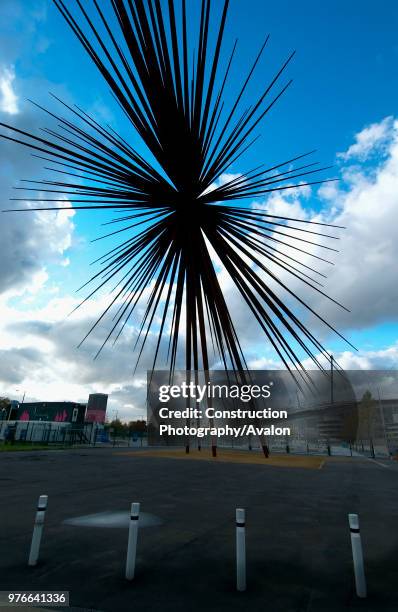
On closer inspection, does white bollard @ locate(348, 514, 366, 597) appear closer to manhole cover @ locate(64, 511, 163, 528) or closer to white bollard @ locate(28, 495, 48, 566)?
white bollard @ locate(28, 495, 48, 566)

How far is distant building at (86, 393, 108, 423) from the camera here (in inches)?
4415

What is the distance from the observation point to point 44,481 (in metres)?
13.1

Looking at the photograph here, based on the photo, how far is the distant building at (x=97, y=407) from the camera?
112150 mm

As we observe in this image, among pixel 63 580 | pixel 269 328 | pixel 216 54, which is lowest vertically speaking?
pixel 63 580

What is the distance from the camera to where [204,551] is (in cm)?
582

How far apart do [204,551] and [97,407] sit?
118 meters

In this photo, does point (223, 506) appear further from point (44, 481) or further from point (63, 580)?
point (44, 481)

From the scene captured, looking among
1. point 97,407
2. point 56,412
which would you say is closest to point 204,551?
point 56,412

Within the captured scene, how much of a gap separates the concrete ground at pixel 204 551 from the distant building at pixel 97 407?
354 feet

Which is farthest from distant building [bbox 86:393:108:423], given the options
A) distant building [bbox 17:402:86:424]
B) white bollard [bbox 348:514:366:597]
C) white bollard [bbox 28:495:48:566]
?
white bollard [bbox 348:514:366:597]

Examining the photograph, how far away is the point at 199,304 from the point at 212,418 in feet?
2.57

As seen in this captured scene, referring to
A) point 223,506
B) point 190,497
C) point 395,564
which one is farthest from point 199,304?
point 190,497

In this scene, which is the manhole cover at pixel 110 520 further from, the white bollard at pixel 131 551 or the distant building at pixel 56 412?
the distant building at pixel 56 412

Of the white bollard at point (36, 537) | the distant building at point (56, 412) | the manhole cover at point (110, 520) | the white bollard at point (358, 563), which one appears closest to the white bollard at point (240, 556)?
the white bollard at point (358, 563)
